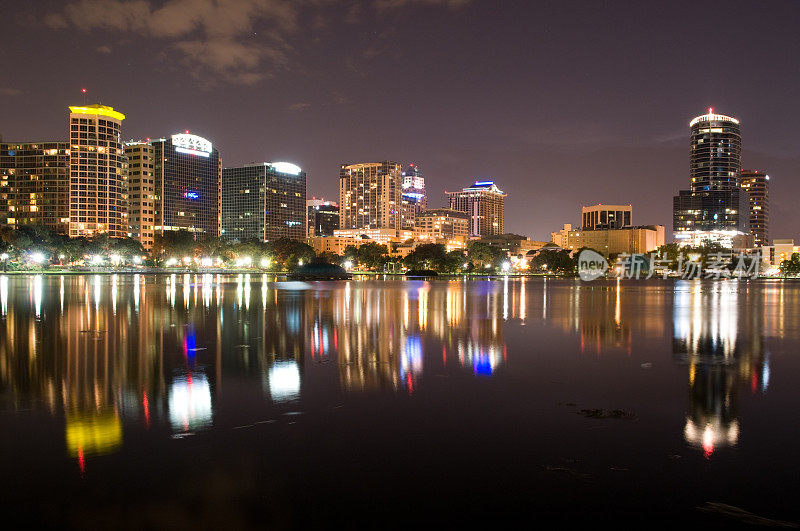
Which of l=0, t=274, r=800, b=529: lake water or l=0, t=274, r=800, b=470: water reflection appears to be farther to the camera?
l=0, t=274, r=800, b=470: water reflection

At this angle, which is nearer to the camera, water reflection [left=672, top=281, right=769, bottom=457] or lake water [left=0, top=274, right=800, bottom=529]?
lake water [left=0, top=274, right=800, bottom=529]

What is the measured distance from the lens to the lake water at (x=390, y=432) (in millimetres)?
5520

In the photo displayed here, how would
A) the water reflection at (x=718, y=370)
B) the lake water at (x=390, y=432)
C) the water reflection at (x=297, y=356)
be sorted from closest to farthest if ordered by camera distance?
the lake water at (x=390, y=432)
the water reflection at (x=718, y=370)
the water reflection at (x=297, y=356)

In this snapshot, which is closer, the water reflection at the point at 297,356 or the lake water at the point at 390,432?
the lake water at the point at 390,432

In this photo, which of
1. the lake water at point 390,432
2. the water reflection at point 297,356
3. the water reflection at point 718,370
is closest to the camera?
the lake water at point 390,432

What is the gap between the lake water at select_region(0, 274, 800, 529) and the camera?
18.1 ft

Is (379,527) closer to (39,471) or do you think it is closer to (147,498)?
(147,498)

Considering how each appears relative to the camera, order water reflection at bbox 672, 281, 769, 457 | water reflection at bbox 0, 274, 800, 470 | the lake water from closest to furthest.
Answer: the lake water
water reflection at bbox 672, 281, 769, 457
water reflection at bbox 0, 274, 800, 470

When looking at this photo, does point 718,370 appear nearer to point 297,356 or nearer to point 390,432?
point 390,432

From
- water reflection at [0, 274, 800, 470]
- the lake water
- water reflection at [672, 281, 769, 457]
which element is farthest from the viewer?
water reflection at [0, 274, 800, 470]

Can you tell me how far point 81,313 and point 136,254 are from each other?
15678 cm

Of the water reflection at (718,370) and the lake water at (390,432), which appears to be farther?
the water reflection at (718,370)

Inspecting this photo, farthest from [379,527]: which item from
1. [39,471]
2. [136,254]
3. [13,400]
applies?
[136,254]

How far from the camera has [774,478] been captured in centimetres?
616
